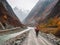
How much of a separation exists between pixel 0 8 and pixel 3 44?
221ft

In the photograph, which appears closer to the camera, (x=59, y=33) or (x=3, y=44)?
(x=3, y=44)

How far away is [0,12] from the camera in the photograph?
7800 cm

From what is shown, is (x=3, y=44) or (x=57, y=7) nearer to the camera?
(x=3, y=44)

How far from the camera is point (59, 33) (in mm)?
48281

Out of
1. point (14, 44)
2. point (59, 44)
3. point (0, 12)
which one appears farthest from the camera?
point (0, 12)

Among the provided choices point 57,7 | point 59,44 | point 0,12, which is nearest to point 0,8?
point 0,12

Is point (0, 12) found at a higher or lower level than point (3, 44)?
higher

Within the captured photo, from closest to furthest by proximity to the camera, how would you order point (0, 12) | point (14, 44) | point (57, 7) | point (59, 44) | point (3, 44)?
point (3, 44)
point (14, 44)
point (59, 44)
point (0, 12)
point (57, 7)

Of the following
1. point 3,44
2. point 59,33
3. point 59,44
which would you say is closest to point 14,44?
point 3,44

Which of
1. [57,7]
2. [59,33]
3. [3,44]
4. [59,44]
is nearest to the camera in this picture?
[3,44]

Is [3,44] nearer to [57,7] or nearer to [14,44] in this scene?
[14,44]

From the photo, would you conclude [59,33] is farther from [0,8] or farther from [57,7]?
[57,7]

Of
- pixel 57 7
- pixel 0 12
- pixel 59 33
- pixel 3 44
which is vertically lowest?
pixel 3 44

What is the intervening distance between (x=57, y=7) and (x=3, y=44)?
370 feet
